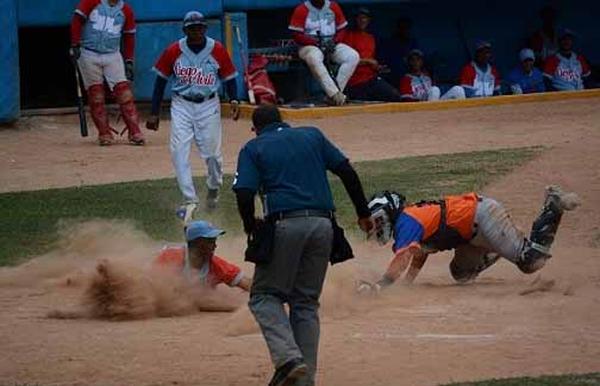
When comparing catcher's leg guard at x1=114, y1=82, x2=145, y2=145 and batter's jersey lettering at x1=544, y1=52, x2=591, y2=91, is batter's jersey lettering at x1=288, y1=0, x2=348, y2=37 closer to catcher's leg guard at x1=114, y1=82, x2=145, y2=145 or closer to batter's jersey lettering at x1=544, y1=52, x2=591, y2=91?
catcher's leg guard at x1=114, y1=82, x2=145, y2=145

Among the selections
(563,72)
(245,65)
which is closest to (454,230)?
(245,65)

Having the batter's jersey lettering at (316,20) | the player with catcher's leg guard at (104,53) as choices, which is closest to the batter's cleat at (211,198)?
the player with catcher's leg guard at (104,53)

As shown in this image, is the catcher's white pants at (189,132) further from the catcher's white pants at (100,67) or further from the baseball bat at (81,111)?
the baseball bat at (81,111)

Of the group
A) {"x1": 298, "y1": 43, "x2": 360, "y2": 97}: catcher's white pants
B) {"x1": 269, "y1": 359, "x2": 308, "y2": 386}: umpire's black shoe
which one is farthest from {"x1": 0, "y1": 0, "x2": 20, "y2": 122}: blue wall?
{"x1": 269, "y1": 359, "x2": 308, "y2": 386}: umpire's black shoe

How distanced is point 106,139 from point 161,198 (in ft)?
12.5

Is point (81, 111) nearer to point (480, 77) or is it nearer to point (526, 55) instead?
point (480, 77)

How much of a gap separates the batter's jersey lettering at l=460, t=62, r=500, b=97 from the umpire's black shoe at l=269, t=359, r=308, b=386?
15906mm

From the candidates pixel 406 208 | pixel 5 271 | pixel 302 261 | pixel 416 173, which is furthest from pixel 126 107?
pixel 302 261

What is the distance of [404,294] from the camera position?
1238cm

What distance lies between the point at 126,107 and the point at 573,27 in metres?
9.71

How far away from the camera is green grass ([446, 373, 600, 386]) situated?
30.3 ft

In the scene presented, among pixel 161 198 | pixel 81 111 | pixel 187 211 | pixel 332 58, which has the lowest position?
pixel 161 198

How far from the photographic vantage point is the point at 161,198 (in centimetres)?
1759

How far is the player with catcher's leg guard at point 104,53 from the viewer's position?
20.8 metres
